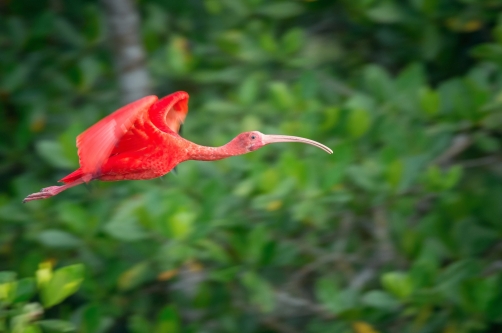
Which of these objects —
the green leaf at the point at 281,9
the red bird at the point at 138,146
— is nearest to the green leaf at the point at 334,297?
the red bird at the point at 138,146

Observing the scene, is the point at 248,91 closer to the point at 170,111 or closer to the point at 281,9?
the point at 281,9

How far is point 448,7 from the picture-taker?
4719 mm

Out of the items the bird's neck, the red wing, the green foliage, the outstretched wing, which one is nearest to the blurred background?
the red wing

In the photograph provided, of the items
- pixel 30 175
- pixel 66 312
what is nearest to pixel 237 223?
pixel 66 312

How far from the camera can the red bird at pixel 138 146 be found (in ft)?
8.65

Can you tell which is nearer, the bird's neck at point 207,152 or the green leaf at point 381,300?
the bird's neck at point 207,152

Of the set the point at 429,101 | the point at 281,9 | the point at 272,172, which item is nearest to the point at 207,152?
the point at 272,172

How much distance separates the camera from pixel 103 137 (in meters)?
2.62

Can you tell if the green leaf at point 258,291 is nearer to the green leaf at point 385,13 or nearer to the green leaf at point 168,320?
the green leaf at point 168,320

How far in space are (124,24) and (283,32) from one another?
142cm

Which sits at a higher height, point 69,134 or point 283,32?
point 283,32

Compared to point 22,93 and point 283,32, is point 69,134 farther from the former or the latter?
point 283,32

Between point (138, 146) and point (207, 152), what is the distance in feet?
0.89

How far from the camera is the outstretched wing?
2590 mm
